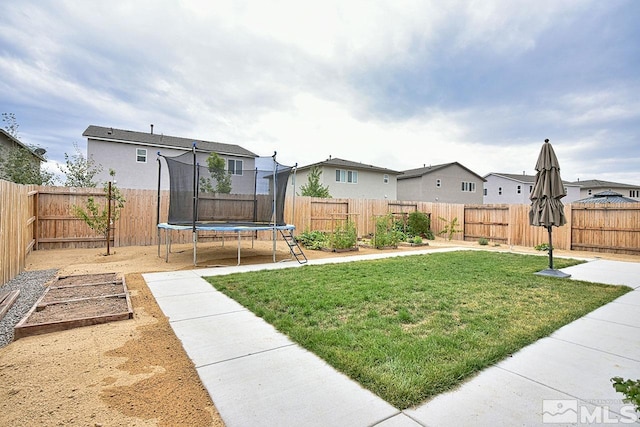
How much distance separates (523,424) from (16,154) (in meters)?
15.7

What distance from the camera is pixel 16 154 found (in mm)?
11055

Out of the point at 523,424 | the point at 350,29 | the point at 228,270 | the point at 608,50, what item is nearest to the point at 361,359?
the point at 523,424

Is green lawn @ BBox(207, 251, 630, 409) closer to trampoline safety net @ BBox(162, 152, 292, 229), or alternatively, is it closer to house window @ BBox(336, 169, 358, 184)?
trampoline safety net @ BBox(162, 152, 292, 229)

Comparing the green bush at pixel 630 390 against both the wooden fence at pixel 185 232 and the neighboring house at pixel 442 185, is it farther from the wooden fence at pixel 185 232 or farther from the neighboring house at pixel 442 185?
the neighboring house at pixel 442 185

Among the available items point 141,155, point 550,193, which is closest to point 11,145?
point 141,155

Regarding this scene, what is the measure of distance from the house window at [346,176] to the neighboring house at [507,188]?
15.0 m

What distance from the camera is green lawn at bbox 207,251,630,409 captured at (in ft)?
7.11

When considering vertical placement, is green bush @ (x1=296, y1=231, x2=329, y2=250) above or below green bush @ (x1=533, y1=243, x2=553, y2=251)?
above

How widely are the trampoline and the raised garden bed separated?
2.48 meters

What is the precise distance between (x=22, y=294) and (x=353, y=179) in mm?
→ 19102

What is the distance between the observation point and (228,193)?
8336mm

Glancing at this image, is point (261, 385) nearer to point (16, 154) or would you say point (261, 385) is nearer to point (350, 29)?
point (350, 29)

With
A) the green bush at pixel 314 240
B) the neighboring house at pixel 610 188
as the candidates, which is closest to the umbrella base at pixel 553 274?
the green bush at pixel 314 240

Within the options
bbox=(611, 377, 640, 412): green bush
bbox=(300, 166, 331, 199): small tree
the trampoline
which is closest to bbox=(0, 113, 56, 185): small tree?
the trampoline
